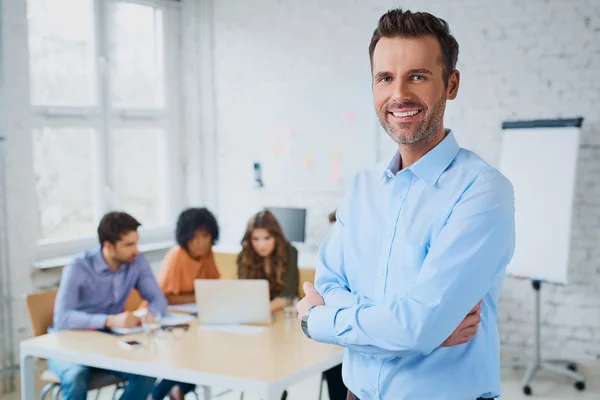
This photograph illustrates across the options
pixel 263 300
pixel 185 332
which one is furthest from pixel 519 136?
pixel 185 332

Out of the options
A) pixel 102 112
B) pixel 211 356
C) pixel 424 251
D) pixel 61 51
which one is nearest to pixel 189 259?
pixel 211 356

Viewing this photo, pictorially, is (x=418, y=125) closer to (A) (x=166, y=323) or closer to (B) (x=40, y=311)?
(A) (x=166, y=323)

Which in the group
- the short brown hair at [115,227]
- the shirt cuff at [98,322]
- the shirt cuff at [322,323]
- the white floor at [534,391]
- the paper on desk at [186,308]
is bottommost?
the white floor at [534,391]

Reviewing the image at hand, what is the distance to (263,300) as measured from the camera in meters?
3.58

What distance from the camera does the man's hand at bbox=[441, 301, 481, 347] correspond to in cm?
149

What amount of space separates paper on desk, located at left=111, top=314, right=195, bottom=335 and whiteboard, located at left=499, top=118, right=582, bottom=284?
2379mm

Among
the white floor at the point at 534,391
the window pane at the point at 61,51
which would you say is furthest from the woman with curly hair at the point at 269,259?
the window pane at the point at 61,51

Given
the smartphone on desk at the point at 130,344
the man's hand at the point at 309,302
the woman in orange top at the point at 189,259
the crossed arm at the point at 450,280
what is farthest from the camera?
the woman in orange top at the point at 189,259

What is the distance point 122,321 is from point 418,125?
2328 mm

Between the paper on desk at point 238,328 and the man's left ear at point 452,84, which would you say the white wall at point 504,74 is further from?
the man's left ear at point 452,84

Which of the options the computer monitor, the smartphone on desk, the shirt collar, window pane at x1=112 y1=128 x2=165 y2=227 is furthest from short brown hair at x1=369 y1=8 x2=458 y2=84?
window pane at x1=112 y1=128 x2=165 y2=227

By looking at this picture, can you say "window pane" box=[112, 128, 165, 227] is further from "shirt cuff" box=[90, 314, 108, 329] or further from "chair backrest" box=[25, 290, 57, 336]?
"shirt cuff" box=[90, 314, 108, 329]

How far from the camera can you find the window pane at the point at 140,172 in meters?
Answer: 6.19

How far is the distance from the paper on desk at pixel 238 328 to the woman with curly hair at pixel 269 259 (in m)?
0.56
